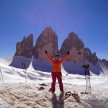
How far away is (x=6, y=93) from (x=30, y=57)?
73.8 m

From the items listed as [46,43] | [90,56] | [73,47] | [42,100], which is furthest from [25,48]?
[42,100]

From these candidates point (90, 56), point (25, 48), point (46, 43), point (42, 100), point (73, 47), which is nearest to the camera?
point (42, 100)

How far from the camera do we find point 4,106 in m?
8.97

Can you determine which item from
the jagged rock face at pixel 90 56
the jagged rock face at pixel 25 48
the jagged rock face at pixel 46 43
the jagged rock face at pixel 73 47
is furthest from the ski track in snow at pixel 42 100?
the jagged rock face at pixel 90 56

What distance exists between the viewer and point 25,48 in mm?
85312

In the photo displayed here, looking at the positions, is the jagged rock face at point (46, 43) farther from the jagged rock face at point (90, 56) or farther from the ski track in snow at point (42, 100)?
the ski track in snow at point (42, 100)

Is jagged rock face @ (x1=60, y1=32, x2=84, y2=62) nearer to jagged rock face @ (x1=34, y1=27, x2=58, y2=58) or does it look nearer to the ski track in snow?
jagged rock face @ (x1=34, y1=27, x2=58, y2=58)

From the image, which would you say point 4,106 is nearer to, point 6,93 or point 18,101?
point 18,101

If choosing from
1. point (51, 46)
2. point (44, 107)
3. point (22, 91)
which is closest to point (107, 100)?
point (44, 107)

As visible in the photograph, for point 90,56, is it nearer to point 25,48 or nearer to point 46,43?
point 46,43

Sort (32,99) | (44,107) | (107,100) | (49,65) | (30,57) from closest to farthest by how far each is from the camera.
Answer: (44,107) → (32,99) → (107,100) → (49,65) → (30,57)

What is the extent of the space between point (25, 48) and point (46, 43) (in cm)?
793

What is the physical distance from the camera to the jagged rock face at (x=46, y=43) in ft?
274

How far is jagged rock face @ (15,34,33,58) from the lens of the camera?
85.2 metres
